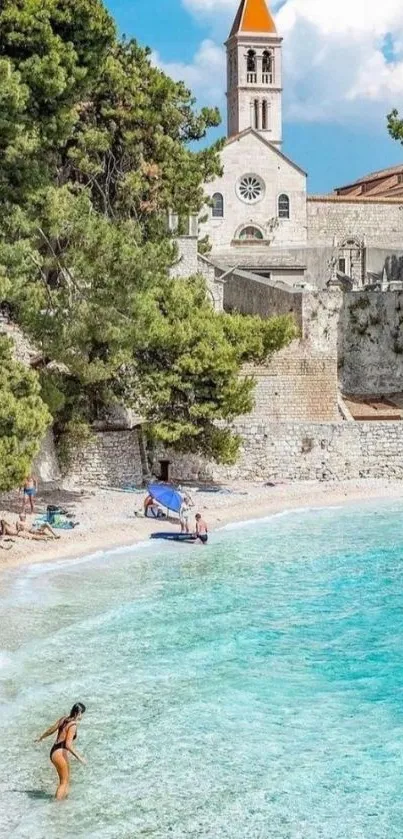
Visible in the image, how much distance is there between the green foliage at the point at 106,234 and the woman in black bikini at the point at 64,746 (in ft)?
37.9

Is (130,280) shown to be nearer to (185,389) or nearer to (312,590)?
(185,389)

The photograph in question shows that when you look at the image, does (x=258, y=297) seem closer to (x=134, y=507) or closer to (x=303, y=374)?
(x=303, y=374)

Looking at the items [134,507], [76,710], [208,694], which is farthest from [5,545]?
[76,710]

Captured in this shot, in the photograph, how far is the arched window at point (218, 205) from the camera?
192 ft

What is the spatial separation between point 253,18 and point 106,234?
198 feet

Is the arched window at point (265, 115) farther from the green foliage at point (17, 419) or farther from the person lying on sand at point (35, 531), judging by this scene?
the person lying on sand at point (35, 531)

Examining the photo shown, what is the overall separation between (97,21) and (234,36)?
57.3 m

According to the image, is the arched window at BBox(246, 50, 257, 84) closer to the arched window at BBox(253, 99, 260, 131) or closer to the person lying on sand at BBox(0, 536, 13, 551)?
the arched window at BBox(253, 99, 260, 131)

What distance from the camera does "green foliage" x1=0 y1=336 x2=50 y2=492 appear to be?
2162 centimetres

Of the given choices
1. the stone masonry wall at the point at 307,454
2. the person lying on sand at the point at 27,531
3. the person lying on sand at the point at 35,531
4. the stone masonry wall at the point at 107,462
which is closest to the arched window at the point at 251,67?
the stone masonry wall at the point at 307,454

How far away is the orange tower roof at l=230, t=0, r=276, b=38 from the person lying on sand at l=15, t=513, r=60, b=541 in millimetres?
62726

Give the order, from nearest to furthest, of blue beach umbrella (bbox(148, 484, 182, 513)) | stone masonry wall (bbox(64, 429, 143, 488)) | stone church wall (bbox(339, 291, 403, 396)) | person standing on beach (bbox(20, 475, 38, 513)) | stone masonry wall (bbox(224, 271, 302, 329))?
person standing on beach (bbox(20, 475, 38, 513)) < blue beach umbrella (bbox(148, 484, 182, 513)) < stone masonry wall (bbox(64, 429, 143, 488)) < stone masonry wall (bbox(224, 271, 302, 329)) < stone church wall (bbox(339, 291, 403, 396))

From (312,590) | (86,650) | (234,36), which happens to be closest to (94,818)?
(86,650)

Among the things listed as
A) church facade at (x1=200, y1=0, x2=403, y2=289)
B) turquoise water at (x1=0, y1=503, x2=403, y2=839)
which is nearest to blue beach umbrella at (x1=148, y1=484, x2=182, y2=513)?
turquoise water at (x1=0, y1=503, x2=403, y2=839)
